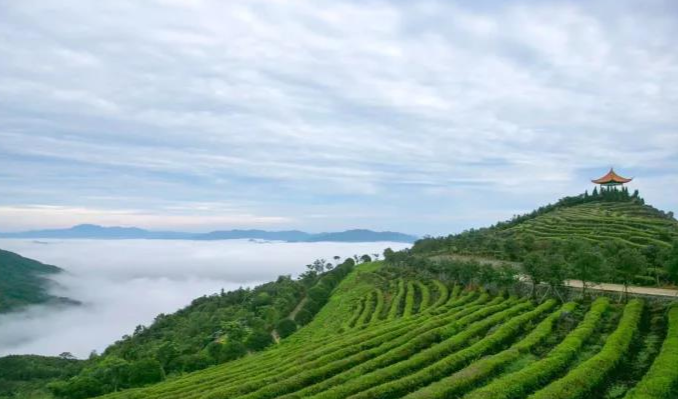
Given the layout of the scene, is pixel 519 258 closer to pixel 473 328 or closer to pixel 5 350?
pixel 473 328

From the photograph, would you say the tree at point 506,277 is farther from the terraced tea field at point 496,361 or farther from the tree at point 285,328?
the tree at point 285,328

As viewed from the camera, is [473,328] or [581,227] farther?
[581,227]

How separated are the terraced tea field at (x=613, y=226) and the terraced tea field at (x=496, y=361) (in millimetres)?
42916

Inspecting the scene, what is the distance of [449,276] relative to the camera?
80938 millimetres

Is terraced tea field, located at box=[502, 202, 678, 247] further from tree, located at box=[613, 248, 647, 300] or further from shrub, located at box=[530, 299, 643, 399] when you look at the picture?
shrub, located at box=[530, 299, 643, 399]

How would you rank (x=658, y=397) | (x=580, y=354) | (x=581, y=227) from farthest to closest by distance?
(x=581, y=227) < (x=580, y=354) < (x=658, y=397)

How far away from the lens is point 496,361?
2780 centimetres

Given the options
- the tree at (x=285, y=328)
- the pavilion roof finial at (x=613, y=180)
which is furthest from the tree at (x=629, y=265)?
the pavilion roof finial at (x=613, y=180)

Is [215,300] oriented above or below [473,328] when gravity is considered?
below

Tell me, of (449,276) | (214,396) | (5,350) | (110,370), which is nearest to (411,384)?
(214,396)

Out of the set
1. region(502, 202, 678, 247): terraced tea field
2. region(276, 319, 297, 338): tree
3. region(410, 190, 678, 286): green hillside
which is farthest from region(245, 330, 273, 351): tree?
region(502, 202, 678, 247): terraced tea field

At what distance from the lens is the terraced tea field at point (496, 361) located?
24.1 meters

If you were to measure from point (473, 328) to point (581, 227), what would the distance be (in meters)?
73.1

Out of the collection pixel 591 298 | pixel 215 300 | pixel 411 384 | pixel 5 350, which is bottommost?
pixel 5 350
